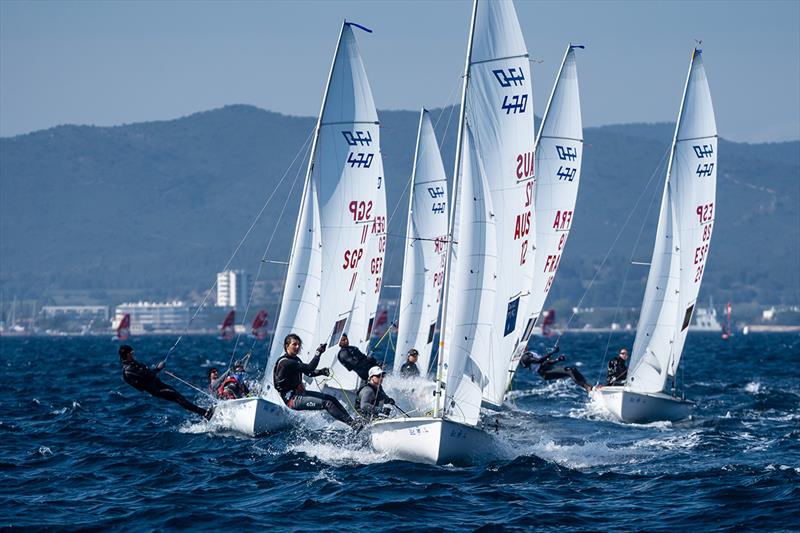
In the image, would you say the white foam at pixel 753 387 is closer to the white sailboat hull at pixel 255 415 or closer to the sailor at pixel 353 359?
the sailor at pixel 353 359

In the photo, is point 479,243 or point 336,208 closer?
point 479,243

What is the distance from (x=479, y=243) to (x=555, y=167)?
12.5m

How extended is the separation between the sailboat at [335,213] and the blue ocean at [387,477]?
8.73 feet

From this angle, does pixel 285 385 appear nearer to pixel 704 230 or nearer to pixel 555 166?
pixel 555 166

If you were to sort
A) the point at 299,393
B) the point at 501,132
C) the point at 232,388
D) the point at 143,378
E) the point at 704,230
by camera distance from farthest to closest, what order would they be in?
the point at 704,230 < the point at 232,388 < the point at 143,378 < the point at 299,393 < the point at 501,132

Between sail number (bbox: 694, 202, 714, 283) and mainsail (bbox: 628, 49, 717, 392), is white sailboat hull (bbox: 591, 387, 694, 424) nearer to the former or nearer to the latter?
mainsail (bbox: 628, 49, 717, 392)

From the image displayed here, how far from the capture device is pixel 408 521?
17500 mm

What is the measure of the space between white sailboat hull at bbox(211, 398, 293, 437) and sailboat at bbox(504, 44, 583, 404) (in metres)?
9.15

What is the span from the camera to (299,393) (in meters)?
23.0

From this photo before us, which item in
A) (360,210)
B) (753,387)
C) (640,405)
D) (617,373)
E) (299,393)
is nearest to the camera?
(299,393)

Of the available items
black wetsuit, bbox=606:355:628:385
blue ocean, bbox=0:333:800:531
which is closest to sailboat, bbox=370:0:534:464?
blue ocean, bbox=0:333:800:531

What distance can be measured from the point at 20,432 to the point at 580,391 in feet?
67.3

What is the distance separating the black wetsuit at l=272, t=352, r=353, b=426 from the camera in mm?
22719

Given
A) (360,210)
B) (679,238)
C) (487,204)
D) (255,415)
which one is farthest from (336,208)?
(679,238)
